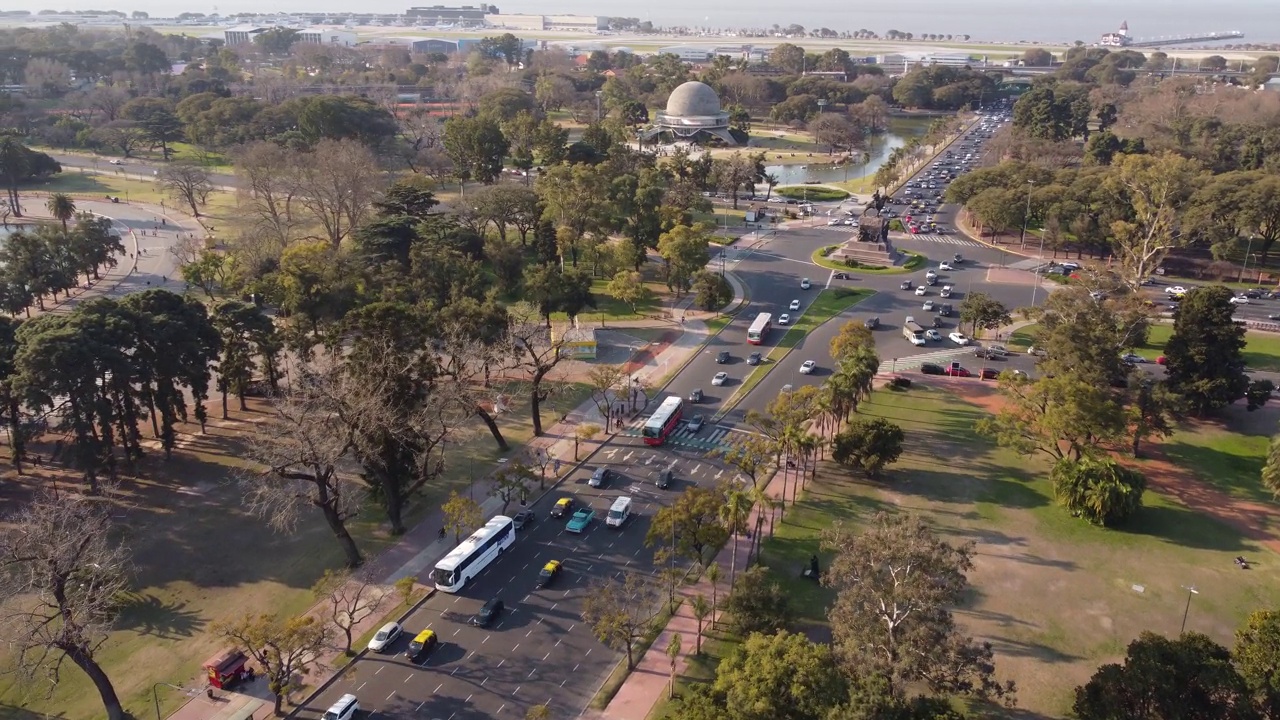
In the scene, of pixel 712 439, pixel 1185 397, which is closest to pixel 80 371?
pixel 712 439

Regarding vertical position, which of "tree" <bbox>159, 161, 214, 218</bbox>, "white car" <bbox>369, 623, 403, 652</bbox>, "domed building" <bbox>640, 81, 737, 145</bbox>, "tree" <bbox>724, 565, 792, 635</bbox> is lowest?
"white car" <bbox>369, 623, 403, 652</bbox>

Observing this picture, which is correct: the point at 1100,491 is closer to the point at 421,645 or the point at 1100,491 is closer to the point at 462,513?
the point at 462,513

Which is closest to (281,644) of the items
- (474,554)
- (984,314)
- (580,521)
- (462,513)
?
(474,554)

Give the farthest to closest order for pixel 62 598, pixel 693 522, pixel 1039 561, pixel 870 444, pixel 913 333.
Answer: pixel 913 333 < pixel 870 444 < pixel 1039 561 < pixel 693 522 < pixel 62 598

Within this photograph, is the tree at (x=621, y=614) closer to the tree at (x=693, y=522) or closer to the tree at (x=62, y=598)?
the tree at (x=693, y=522)

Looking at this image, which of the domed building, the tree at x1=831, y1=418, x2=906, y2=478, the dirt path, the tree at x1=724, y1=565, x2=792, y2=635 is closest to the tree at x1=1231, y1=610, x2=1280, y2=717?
the tree at x1=724, y1=565, x2=792, y2=635

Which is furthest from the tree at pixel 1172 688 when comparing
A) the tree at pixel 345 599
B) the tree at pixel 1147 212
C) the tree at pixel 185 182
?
the tree at pixel 185 182

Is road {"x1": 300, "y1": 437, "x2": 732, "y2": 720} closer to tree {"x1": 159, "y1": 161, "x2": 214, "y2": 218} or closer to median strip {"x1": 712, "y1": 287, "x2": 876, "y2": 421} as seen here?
median strip {"x1": 712, "y1": 287, "x2": 876, "y2": 421}
